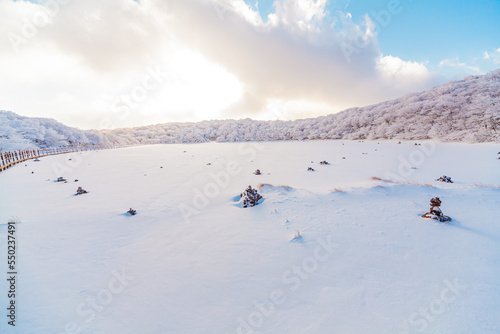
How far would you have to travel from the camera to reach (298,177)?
464 inches

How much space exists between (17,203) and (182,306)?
954 cm

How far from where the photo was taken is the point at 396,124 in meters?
36.8

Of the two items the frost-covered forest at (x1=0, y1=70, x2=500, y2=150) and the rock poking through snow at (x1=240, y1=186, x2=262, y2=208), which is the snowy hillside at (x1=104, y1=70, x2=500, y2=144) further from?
A: the rock poking through snow at (x1=240, y1=186, x2=262, y2=208)

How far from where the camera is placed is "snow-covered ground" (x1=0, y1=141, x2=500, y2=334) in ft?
9.93

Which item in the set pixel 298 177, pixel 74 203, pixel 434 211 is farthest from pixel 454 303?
pixel 74 203

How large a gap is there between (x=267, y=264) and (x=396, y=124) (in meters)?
42.3

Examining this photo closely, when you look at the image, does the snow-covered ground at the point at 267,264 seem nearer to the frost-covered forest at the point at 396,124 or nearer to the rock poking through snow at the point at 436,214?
the rock poking through snow at the point at 436,214

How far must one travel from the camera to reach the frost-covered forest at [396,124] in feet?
96.4

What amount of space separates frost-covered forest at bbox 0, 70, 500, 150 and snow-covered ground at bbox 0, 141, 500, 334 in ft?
101

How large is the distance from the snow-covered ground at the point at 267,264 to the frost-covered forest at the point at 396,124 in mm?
30792

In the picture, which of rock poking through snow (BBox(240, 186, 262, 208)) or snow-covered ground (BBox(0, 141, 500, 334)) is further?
rock poking through snow (BBox(240, 186, 262, 208))

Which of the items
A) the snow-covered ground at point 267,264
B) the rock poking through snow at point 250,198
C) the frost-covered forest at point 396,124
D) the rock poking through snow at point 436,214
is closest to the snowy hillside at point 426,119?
the frost-covered forest at point 396,124

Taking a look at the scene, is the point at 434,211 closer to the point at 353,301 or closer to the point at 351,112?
the point at 353,301

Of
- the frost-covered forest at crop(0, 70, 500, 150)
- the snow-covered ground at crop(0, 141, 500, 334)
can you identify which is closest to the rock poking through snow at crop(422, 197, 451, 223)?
the snow-covered ground at crop(0, 141, 500, 334)
